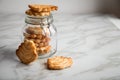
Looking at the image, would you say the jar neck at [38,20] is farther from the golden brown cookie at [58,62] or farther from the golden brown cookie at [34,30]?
the golden brown cookie at [58,62]

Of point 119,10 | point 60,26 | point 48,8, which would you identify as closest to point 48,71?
point 48,8

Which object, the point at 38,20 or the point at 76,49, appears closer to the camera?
the point at 38,20

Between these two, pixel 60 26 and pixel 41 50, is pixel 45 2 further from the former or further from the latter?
pixel 41 50

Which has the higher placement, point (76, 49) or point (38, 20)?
point (38, 20)

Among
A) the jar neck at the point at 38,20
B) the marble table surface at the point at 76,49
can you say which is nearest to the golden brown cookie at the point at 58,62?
the marble table surface at the point at 76,49

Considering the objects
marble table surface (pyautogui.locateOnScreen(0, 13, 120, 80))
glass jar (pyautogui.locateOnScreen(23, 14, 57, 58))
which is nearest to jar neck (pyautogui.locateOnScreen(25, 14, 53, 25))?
glass jar (pyautogui.locateOnScreen(23, 14, 57, 58))

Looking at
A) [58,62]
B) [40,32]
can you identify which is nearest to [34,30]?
[40,32]

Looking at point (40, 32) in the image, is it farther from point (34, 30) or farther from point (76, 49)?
point (76, 49)
